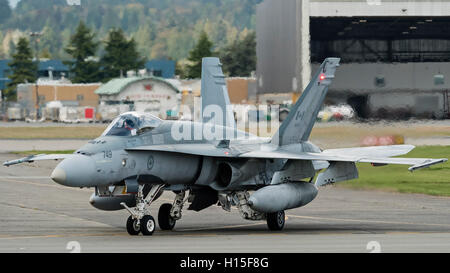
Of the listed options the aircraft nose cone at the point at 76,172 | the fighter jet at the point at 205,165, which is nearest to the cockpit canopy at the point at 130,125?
the fighter jet at the point at 205,165

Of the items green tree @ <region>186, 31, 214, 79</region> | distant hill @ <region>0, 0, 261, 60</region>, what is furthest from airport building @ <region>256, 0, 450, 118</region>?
distant hill @ <region>0, 0, 261, 60</region>

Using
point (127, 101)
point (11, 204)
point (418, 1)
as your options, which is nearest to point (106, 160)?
point (11, 204)

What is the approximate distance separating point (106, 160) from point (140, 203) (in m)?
1.42

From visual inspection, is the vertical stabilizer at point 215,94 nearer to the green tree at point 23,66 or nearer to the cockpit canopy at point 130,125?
the cockpit canopy at point 130,125

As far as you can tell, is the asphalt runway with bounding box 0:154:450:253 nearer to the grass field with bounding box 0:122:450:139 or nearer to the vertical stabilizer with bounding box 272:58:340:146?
the vertical stabilizer with bounding box 272:58:340:146

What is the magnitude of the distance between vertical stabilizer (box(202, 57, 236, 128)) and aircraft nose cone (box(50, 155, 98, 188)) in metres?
6.24

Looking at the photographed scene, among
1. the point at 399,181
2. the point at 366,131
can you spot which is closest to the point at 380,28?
the point at 366,131

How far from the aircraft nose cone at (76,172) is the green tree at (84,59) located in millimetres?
106993

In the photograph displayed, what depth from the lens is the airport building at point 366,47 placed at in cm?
4238

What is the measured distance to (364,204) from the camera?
27.5m

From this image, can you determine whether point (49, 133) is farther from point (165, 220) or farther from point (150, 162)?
point (150, 162)

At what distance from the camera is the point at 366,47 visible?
50.7 m

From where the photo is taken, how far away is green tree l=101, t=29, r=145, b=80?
389 feet

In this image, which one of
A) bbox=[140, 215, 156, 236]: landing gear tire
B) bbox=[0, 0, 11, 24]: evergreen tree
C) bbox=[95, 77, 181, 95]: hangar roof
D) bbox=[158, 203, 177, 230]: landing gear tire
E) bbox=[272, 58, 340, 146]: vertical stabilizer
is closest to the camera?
bbox=[140, 215, 156, 236]: landing gear tire
